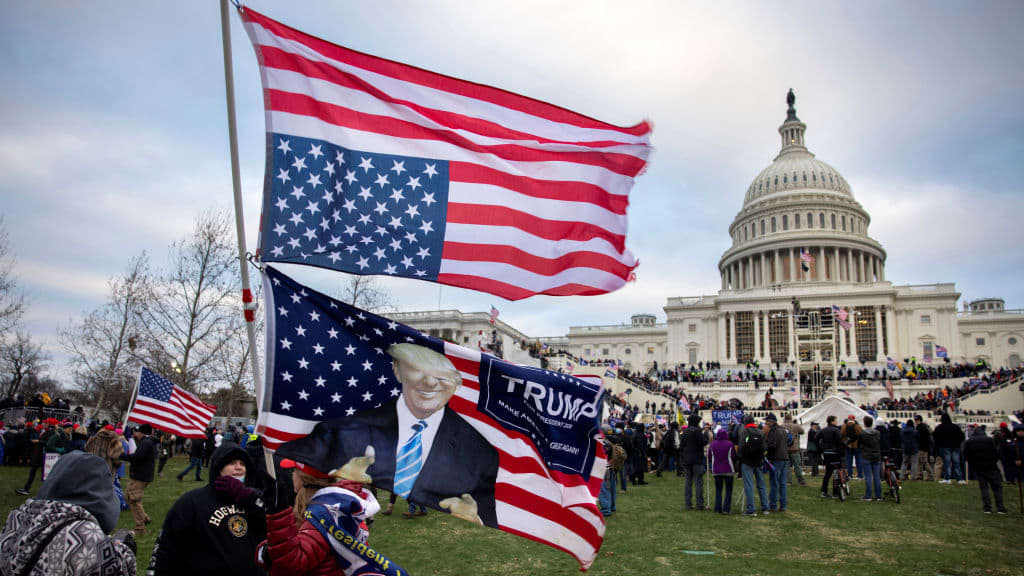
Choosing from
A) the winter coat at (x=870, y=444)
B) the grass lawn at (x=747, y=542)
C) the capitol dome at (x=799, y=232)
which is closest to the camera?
the grass lawn at (x=747, y=542)

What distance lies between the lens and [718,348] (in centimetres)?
8294

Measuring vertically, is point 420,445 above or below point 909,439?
below

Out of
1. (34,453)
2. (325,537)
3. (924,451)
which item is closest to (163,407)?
(34,453)

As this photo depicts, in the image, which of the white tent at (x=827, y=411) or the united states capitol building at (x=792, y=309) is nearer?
the white tent at (x=827, y=411)

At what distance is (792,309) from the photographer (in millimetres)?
76375

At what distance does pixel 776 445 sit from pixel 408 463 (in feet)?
35.5

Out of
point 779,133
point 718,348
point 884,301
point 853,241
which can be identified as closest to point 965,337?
point 884,301

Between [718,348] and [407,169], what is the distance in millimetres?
82877

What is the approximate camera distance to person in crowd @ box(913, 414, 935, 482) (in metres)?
18.5

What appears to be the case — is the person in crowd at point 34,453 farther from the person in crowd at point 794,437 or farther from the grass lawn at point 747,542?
the person in crowd at point 794,437

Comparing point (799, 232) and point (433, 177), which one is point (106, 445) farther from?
point (799, 232)

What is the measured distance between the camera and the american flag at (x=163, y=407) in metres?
12.4

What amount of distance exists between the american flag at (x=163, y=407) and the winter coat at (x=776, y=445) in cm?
1182

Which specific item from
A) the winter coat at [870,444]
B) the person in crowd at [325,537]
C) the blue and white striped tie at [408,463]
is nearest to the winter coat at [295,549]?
the person in crowd at [325,537]
